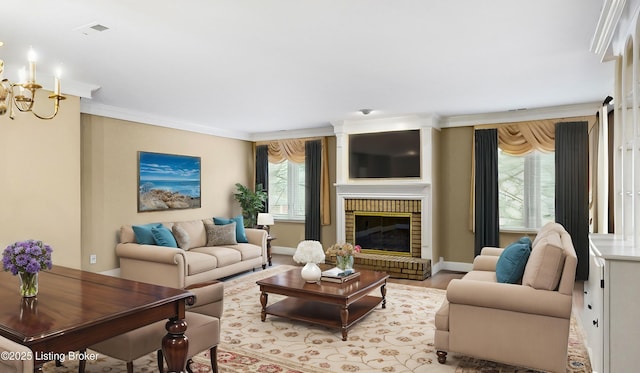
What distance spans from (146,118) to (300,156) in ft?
9.59

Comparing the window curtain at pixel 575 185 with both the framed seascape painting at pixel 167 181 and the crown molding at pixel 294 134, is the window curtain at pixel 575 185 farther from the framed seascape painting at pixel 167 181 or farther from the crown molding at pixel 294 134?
the framed seascape painting at pixel 167 181

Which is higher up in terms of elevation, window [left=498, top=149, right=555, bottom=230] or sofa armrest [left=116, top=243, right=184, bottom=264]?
window [left=498, top=149, right=555, bottom=230]

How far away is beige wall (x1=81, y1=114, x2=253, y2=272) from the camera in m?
5.36

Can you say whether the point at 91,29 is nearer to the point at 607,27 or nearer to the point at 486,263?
the point at 607,27

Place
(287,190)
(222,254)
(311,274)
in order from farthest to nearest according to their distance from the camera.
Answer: (287,190), (222,254), (311,274)

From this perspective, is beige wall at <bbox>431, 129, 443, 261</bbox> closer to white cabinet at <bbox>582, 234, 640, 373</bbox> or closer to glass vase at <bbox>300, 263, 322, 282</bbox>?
glass vase at <bbox>300, 263, 322, 282</bbox>

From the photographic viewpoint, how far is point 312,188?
7.62m

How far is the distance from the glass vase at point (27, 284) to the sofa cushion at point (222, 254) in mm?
3538

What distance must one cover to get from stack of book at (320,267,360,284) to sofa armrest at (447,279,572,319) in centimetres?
133

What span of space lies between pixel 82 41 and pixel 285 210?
17.8 ft

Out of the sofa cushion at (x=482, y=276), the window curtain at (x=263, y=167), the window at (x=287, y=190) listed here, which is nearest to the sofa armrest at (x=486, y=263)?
the sofa cushion at (x=482, y=276)

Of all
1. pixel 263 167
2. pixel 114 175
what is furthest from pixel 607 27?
pixel 263 167

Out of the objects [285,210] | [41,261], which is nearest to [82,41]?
[41,261]

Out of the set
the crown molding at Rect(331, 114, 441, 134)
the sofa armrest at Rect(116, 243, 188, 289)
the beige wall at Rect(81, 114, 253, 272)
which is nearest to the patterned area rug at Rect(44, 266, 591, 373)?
the sofa armrest at Rect(116, 243, 188, 289)
